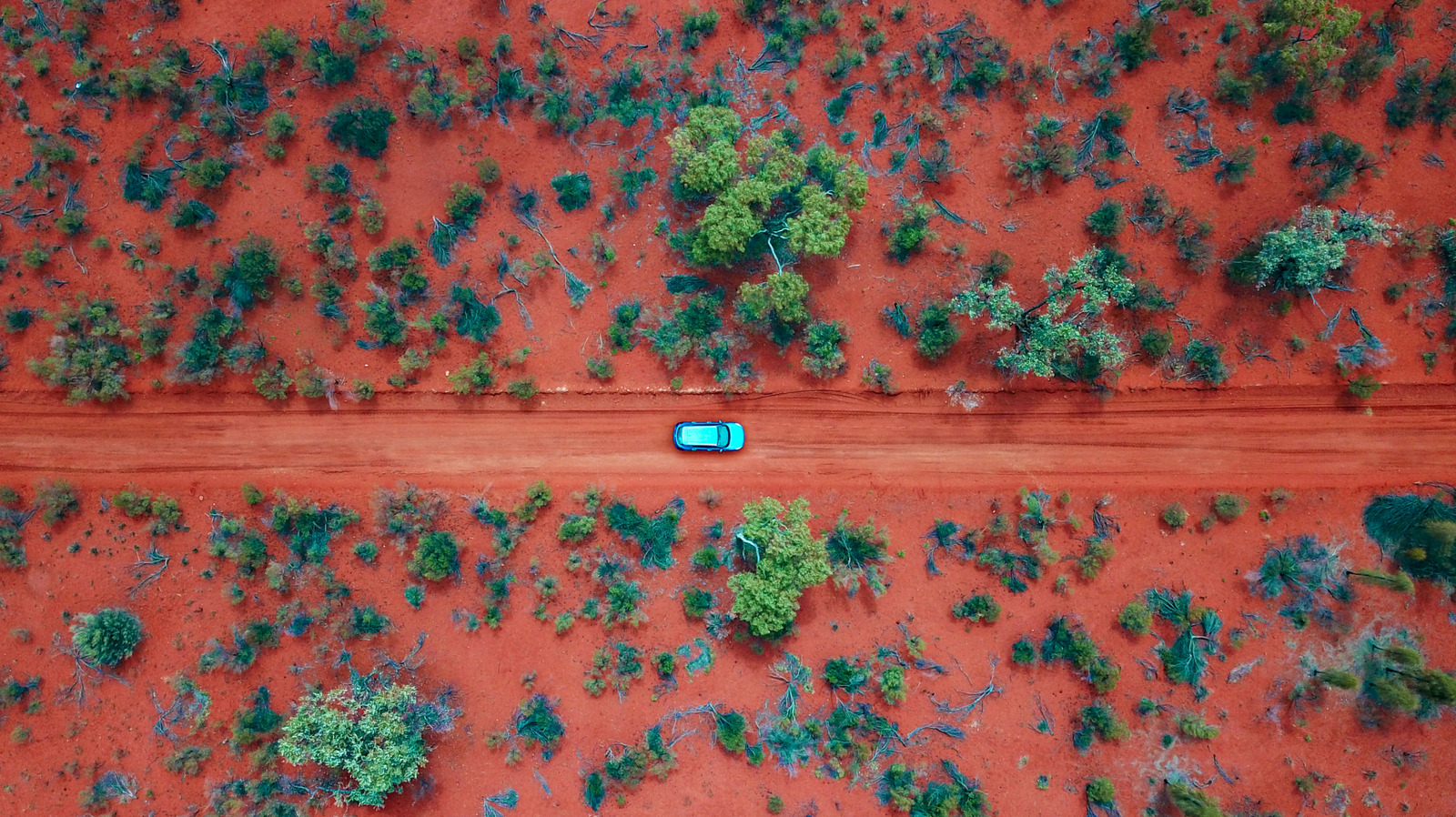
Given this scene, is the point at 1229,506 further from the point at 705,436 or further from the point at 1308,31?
the point at 705,436

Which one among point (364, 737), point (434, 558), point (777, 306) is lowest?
point (364, 737)

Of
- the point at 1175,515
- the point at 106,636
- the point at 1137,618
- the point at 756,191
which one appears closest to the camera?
the point at 106,636

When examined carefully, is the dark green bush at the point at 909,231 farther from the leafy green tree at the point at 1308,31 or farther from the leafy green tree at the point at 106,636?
the leafy green tree at the point at 106,636

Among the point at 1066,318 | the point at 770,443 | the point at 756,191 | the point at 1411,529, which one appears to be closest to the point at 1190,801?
the point at 1411,529

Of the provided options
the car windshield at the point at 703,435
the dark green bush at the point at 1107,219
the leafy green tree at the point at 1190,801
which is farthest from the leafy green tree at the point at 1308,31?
the leafy green tree at the point at 1190,801

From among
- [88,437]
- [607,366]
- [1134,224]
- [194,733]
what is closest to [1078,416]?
[1134,224]

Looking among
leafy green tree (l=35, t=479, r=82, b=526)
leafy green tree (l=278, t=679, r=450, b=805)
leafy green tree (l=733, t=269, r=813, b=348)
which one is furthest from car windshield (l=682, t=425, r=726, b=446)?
leafy green tree (l=35, t=479, r=82, b=526)

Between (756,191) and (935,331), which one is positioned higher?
(756,191)
